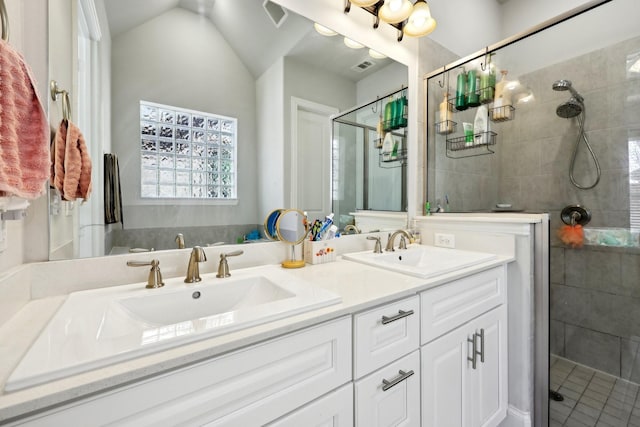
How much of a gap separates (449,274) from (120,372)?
1.04 meters

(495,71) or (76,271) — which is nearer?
(76,271)

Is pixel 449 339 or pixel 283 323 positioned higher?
pixel 283 323

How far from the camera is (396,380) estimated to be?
2.83 ft

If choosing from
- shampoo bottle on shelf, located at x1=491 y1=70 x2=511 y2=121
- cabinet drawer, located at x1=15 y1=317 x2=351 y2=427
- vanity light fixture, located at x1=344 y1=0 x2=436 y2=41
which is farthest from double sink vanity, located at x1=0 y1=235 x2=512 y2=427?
vanity light fixture, located at x1=344 y1=0 x2=436 y2=41

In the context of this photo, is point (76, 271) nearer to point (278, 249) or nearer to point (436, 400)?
point (278, 249)

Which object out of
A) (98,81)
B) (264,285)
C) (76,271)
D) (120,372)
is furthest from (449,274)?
(98,81)

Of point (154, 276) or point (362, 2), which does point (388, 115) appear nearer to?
point (362, 2)

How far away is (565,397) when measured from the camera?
5.16ft

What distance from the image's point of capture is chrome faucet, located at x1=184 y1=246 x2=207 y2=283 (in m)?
0.95

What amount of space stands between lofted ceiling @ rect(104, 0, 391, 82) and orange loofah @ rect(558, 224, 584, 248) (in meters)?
1.55

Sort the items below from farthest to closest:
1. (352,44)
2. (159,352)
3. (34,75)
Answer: (352,44), (34,75), (159,352)

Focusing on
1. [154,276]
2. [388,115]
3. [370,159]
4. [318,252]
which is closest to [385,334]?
[318,252]

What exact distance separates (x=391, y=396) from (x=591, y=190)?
1.71 meters

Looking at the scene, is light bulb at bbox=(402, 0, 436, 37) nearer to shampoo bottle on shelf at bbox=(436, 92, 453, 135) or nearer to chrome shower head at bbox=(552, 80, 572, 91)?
shampoo bottle on shelf at bbox=(436, 92, 453, 135)
